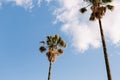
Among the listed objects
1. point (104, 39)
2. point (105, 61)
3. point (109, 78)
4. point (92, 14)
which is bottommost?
point (109, 78)

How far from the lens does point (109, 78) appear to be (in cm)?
3011

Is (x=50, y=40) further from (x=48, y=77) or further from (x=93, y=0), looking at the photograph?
(x=93, y=0)

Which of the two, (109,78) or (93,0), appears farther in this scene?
(93,0)

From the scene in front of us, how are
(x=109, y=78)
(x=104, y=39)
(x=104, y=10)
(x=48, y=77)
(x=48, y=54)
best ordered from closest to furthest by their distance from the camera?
(x=109, y=78) → (x=104, y=39) → (x=104, y=10) → (x=48, y=77) → (x=48, y=54)

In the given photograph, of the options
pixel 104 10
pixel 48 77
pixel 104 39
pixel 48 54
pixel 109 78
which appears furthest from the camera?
pixel 48 54

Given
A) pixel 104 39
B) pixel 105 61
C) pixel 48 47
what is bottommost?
pixel 105 61

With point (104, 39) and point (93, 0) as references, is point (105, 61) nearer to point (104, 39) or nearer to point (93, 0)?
point (104, 39)

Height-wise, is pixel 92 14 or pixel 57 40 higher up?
pixel 57 40

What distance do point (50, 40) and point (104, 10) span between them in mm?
17489

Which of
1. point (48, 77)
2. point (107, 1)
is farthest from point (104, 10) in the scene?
point (48, 77)

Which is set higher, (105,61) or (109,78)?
(105,61)

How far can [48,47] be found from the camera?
167 feet

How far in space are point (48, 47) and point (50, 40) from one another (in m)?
1.25

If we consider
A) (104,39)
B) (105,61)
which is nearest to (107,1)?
(104,39)
